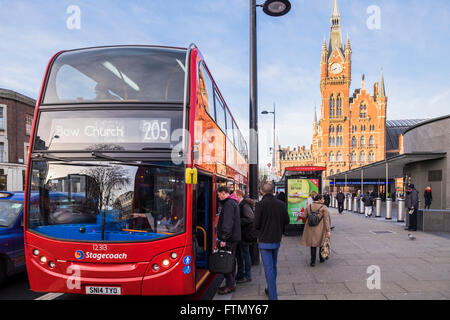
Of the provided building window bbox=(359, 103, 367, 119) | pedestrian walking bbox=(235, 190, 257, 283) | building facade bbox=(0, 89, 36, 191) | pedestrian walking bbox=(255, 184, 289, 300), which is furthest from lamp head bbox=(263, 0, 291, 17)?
building window bbox=(359, 103, 367, 119)

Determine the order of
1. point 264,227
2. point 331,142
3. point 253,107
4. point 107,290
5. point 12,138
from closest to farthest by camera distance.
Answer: point 107,290 < point 264,227 < point 253,107 < point 12,138 < point 331,142

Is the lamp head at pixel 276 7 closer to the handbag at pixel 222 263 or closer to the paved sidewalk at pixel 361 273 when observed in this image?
the handbag at pixel 222 263

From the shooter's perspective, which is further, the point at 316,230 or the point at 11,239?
the point at 316,230

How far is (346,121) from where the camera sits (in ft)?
277

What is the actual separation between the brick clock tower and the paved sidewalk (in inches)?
3105

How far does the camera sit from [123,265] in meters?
3.96

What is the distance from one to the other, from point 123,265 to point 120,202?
0.81m

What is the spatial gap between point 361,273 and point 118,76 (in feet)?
18.2

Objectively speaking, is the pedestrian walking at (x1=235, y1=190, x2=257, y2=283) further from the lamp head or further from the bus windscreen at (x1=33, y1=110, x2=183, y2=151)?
the lamp head

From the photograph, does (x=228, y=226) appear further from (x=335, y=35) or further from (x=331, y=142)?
(x=335, y=35)

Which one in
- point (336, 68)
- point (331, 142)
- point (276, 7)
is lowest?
point (276, 7)

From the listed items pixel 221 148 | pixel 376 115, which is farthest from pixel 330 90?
pixel 221 148

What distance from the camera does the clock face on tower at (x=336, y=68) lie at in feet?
284

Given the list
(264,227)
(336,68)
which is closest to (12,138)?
(264,227)
